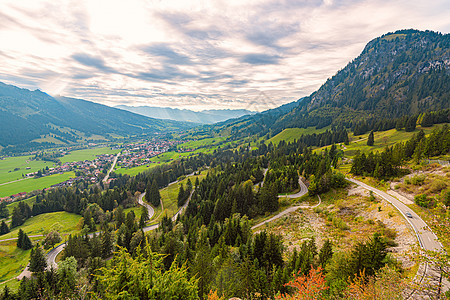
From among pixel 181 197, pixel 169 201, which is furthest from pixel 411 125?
pixel 169 201

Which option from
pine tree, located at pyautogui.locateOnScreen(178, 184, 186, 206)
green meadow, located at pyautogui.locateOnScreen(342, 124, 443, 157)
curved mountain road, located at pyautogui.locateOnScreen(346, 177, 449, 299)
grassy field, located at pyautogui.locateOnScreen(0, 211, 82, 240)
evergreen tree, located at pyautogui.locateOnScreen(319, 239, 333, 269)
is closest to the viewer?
curved mountain road, located at pyautogui.locateOnScreen(346, 177, 449, 299)

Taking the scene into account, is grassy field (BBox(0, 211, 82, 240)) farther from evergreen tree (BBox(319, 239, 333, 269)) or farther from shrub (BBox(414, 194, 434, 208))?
shrub (BBox(414, 194, 434, 208))

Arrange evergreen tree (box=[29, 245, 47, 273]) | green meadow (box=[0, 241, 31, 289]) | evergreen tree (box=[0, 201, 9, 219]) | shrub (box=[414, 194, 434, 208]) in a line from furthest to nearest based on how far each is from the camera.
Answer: evergreen tree (box=[0, 201, 9, 219])
green meadow (box=[0, 241, 31, 289])
evergreen tree (box=[29, 245, 47, 273])
shrub (box=[414, 194, 434, 208])

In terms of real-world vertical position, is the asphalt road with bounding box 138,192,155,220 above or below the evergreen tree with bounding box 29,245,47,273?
below

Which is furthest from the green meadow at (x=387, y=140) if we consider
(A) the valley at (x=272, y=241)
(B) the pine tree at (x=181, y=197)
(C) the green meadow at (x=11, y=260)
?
(C) the green meadow at (x=11, y=260)

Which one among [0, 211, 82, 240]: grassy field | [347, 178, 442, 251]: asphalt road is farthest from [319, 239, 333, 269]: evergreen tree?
[0, 211, 82, 240]: grassy field

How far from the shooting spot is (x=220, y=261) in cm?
3756

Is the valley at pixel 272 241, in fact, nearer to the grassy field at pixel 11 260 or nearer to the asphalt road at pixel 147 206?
the grassy field at pixel 11 260

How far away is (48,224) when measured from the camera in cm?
9781

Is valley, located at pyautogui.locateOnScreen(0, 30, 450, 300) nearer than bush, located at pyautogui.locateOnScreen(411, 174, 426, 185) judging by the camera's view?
Yes

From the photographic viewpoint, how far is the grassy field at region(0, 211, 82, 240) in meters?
89.0

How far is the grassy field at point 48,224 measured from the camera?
3504 inches

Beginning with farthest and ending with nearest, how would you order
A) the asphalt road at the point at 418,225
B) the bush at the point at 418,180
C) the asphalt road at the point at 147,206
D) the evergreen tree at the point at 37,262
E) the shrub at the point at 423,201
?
the asphalt road at the point at 147,206, the evergreen tree at the point at 37,262, the bush at the point at 418,180, the shrub at the point at 423,201, the asphalt road at the point at 418,225

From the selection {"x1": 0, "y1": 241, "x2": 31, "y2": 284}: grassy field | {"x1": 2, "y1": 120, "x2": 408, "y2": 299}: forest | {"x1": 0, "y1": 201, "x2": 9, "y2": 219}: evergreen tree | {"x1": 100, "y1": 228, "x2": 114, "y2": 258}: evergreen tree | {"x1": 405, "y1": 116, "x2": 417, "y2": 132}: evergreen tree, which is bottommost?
{"x1": 0, "y1": 201, "x2": 9, "y2": 219}: evergreen tree
